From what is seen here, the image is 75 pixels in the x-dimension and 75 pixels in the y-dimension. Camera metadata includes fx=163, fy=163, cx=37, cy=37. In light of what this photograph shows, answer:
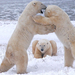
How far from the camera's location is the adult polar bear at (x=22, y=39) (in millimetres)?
3809

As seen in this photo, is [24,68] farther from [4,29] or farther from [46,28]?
[4,29]

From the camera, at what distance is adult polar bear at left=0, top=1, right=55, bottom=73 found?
150 inches

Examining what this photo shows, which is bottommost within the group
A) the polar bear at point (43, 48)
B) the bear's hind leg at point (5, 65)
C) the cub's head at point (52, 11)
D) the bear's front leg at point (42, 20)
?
the polar bear at point (43, 48)

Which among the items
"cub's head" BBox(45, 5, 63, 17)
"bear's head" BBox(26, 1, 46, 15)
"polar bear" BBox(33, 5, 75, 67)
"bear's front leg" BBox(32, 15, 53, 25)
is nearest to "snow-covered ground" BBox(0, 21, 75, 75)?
"polar bear" BBox(33, 5, 75, 67)

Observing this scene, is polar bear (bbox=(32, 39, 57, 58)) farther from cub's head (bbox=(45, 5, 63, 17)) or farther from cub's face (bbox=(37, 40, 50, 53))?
cub's head (bbox=(45, 5, 63, 17))

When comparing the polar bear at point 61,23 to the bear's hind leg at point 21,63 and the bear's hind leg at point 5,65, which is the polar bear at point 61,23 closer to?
the bear's hind leg at point 21,63

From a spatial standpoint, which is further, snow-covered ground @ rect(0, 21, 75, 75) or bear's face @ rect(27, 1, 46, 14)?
bear's face @ rect(27, 1, 46, 14)

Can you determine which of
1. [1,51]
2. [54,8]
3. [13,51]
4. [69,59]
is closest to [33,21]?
[54,8]

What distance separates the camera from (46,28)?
3.97m

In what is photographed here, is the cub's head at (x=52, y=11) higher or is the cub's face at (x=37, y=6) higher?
the cub's face at (x=37, y=6)

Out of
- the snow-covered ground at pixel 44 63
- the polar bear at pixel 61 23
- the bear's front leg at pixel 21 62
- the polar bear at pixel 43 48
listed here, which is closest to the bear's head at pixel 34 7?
the polar bear at pixel 61 23

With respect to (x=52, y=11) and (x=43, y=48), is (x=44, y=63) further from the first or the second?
(x=52, y=11)

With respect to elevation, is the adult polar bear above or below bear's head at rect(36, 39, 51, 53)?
above

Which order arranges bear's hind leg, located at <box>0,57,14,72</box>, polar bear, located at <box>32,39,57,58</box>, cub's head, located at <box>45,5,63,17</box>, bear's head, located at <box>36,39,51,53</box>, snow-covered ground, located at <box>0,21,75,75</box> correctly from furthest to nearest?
polar bear, located at <box>32,39,57,58</box> < bear's head, located at <box>36,39,51,53</box> < bear's hind leg, located at <box>0,57,14,72</box> < cub's head, located at <box>45,5,63,17</box> < snow-covered ground, located at <box>0,21,75,75</box>
